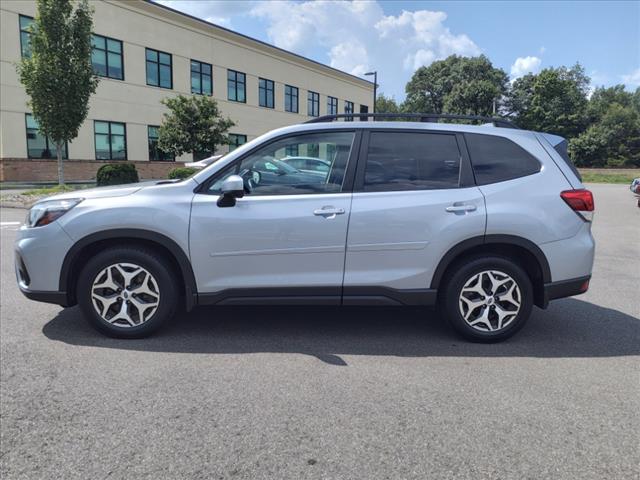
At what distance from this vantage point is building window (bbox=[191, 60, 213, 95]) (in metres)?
34.4

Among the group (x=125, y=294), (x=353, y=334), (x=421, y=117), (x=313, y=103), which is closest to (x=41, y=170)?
(x=313, y=103)

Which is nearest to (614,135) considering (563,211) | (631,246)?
(631,246)

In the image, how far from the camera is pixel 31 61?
18625 millimetres

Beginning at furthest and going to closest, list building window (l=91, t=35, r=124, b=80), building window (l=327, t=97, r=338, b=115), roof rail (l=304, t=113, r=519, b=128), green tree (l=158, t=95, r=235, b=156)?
building window (l=327, t=97, r=338, b=115) < building window (l=91, t=35, r=124, b=80) < green tree (l=158, t=95, r=235, b=156) < roof rail (l=304, t=113, r=519, b=128)

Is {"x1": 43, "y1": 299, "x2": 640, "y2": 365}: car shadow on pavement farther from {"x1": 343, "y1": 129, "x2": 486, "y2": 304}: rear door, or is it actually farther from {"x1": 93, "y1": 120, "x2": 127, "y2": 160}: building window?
{"x1": 93, "y1": 120, "x2": 127, "y2": 160}: building window

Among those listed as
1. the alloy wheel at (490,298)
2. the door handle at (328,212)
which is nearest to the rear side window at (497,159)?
the alloy wheel at (490,298)

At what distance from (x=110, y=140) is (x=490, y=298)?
29.7 m

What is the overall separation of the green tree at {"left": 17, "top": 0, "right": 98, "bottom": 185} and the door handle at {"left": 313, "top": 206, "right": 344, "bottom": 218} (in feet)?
60.0

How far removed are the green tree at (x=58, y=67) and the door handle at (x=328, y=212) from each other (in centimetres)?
1829

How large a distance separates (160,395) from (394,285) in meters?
2.00

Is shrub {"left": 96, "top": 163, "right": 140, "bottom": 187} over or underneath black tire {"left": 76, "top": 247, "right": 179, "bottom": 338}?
over

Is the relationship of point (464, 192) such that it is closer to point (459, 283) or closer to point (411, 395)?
point (459, 283)

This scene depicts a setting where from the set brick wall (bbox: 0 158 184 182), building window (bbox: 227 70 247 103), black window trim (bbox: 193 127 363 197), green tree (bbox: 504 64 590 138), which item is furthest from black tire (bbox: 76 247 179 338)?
green tree (bbox: 504 64 590 138)

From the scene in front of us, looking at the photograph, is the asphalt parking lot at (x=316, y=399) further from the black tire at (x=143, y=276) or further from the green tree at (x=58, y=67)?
the green tree at (x=58, y=67)
